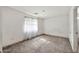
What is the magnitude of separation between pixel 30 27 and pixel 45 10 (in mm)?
338

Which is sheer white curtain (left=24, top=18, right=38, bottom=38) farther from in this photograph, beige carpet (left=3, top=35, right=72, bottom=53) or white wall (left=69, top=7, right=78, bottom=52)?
white wall (left=69, top=7, right=78, bottom=52)

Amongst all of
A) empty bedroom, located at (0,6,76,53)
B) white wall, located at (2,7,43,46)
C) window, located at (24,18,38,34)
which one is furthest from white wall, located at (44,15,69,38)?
white wall, located at (2,7,43,46)

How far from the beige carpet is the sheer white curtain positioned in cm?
10

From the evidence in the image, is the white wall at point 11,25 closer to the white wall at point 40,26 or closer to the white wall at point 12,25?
the white wall at point 12,25

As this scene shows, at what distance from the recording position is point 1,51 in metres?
1.06

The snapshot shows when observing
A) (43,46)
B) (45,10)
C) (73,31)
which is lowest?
(43,46)

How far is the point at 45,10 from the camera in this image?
1099mm

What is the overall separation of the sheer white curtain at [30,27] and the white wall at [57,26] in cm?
16

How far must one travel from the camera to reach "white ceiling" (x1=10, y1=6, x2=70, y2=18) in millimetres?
1062

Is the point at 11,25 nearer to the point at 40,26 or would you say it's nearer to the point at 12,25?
the point at 12,25

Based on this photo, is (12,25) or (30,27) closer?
(12,25)

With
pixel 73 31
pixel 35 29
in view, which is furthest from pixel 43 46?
pixel 73 31

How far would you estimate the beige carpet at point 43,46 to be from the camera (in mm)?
1092
